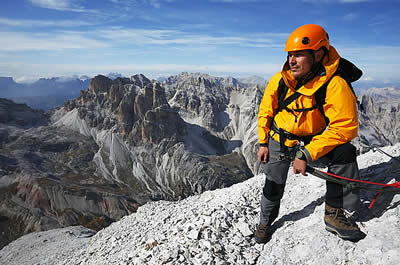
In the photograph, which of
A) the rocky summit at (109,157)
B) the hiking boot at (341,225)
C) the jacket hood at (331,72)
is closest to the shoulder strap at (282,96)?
the jacket hood at (331,72)

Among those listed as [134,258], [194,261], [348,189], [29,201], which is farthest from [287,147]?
[29,201]

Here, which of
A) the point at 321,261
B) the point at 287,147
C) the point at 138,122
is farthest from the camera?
the point at 138,122

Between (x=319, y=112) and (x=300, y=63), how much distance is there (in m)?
1.11

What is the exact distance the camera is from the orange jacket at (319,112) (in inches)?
178

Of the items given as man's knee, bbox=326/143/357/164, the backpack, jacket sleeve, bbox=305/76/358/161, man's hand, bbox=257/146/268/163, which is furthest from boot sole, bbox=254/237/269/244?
the backpack

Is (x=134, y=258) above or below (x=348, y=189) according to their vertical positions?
below

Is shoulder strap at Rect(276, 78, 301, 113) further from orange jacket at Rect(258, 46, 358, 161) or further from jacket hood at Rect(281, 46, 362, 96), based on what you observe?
jacket hood at Rect(281, 46, 362, 96)

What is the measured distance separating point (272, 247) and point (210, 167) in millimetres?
129346

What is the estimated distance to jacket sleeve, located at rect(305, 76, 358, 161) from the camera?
4480 millimetres

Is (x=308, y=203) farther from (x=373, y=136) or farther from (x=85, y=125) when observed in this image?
(x=373, y=136)

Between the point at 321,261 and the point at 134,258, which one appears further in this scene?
the point at 134,258

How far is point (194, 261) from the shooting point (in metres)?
5.77

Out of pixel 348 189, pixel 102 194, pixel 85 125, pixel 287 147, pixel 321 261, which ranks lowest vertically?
pixel 102 194

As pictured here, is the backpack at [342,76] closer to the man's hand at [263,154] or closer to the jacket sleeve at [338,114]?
the jacket sleeve at [338,114]
